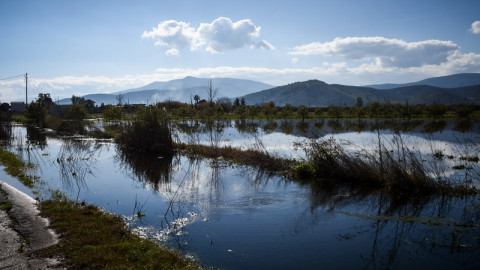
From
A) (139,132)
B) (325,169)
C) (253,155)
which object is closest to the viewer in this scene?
(325,169)

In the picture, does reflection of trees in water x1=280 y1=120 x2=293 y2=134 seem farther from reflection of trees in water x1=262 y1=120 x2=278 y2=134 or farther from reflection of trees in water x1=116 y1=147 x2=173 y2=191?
reflection of trees in water x1=116 y1=147 x2=173 y2=191

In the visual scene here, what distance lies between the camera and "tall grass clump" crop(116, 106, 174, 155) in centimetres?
2370

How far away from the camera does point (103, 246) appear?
690 centimetres

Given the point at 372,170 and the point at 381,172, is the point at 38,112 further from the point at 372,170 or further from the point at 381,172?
the point at 381,172

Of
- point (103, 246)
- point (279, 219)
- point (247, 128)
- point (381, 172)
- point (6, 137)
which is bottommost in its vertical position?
point (279, 219)

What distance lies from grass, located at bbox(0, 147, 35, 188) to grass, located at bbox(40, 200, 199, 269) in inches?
229

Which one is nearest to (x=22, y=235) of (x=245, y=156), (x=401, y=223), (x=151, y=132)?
(x=401, y=223)

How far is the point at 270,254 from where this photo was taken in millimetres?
7496

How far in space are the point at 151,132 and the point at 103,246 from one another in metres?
Result: 18.2

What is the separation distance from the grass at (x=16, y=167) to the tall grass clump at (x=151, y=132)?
26.2ft

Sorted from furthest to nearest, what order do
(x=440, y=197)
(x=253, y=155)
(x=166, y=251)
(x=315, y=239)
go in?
(x=253, y=155)
(x=440, y=197)
(x=315, y=239)
(x=166, y=251)

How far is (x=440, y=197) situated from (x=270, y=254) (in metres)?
7.83

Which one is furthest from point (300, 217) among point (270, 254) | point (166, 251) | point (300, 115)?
point (300, 115)

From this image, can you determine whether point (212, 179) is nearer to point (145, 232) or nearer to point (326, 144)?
point (326, 144)
